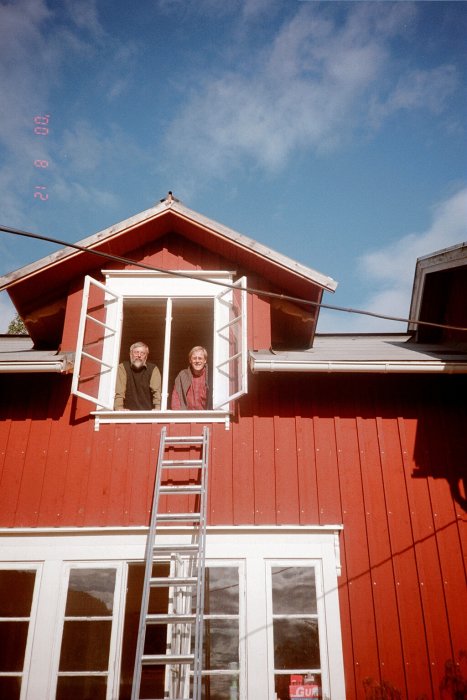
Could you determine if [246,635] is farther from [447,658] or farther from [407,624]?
[447,658]

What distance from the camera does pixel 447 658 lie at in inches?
176

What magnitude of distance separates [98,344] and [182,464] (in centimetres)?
183

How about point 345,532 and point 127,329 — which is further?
point 127,329

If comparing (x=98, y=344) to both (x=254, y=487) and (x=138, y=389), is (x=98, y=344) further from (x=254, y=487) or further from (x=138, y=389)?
(x=254, y=487)

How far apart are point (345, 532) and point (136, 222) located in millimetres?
4535

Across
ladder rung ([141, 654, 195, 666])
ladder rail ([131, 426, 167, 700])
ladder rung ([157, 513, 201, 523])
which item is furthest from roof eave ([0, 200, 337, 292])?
ladder rung ([141, 654, 195, 666])

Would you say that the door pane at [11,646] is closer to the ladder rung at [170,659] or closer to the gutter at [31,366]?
the ladder rung at [170,659]

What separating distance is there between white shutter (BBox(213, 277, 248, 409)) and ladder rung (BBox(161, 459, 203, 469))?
691mm

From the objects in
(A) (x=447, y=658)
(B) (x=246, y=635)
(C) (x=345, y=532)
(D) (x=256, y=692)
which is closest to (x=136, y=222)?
(C) (x=345, y=532)

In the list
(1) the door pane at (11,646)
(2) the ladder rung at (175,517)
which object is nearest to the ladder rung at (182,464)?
(2) the ladder rung at (175,517)

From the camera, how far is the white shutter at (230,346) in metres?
5.43

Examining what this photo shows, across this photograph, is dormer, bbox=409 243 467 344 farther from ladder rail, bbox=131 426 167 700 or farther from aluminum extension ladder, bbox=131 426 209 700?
ladder rail, bbox=131 426 167 700

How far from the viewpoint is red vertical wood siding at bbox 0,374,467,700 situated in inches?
183

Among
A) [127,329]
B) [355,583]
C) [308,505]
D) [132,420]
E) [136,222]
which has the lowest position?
[355,583]
